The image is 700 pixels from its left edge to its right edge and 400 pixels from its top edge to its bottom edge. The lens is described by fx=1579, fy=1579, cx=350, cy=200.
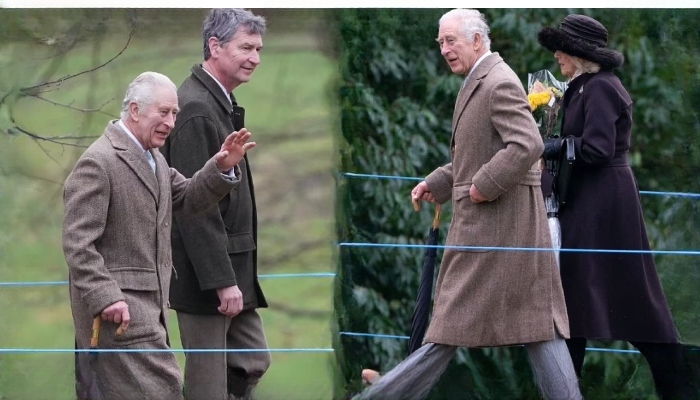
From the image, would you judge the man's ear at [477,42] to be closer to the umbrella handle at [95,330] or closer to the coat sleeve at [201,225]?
the coat sleeve at [201,225]

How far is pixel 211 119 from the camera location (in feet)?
21.3

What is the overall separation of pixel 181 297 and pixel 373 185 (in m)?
1.27

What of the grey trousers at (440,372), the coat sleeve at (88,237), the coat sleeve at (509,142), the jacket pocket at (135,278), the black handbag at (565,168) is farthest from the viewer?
the black handbag at (565,168)

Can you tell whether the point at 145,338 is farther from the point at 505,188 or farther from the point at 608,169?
the point at 608,169

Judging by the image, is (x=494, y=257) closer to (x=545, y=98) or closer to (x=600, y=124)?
(x=600, y=124)

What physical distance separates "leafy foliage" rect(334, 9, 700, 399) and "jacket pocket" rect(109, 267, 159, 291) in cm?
181

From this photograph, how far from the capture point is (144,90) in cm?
575

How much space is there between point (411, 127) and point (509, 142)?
A: 1410 millimetres

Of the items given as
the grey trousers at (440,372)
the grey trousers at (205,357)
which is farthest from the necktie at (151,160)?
the grey trousers at (440,372)

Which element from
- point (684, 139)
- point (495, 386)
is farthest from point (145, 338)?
point (684, 139)

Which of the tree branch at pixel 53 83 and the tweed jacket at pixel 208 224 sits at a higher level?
the tree branch at pixel 53 83

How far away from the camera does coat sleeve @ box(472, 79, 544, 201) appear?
6066mm

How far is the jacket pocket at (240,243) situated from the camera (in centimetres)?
661

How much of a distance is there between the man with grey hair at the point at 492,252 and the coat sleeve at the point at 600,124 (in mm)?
319
